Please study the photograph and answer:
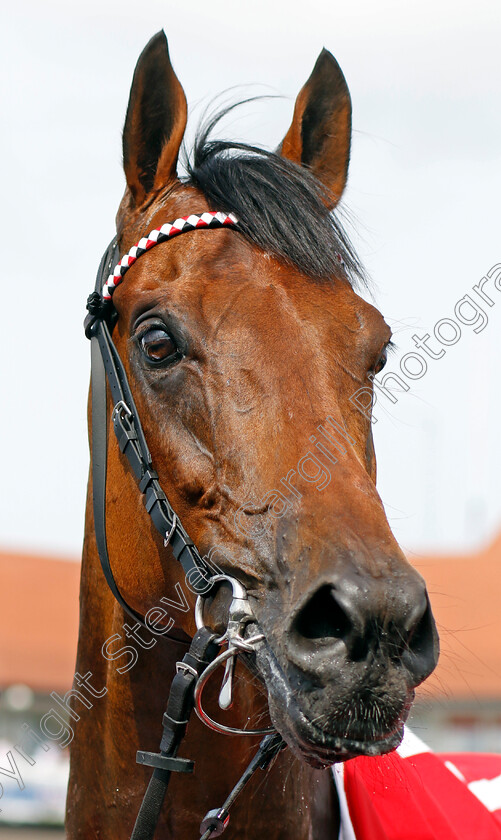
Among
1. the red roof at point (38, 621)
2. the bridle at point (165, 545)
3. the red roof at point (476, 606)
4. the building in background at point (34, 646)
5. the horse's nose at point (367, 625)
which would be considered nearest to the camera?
the horse's nose at point (367, 625)

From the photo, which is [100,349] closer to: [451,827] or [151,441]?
[151,441]

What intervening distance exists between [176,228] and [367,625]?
1.73 m

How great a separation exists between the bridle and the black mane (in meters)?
0.11

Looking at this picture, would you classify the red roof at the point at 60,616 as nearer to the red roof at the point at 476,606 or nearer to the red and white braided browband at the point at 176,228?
the red roof at the point at 476,606

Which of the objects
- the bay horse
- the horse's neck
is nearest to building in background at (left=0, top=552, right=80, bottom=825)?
the horse's neck

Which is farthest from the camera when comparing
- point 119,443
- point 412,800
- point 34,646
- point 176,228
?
point 34,646

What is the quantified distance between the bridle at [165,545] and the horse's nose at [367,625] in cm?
23

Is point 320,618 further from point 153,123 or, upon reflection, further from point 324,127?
point 324,127

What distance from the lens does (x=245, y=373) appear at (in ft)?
8.18

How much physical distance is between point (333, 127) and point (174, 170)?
2.64 feet

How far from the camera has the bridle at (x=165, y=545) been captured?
233 centimetres

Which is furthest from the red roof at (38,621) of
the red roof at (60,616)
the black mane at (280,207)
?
the black mane at (280,207)

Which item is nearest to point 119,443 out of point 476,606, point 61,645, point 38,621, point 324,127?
point 324,127

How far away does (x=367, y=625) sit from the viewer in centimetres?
192
